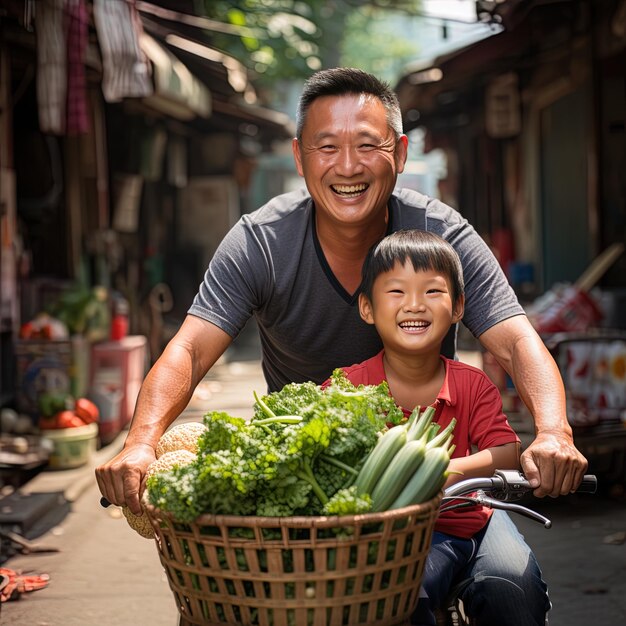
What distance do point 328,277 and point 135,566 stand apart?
138 inches

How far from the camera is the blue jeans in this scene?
2795 mm

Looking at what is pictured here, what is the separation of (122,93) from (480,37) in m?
6.59

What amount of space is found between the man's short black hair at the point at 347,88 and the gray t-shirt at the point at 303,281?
37 cm

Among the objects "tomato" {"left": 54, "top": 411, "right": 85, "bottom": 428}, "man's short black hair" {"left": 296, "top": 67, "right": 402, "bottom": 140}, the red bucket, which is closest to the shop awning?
"tomato" {"left": 54, "top": 411, "right": 85, "bottom": 428}

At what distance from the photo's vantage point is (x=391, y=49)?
52.9 meters

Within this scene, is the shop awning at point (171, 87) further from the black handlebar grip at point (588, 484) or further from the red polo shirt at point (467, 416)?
the black handlebar grip at point (588, 484)

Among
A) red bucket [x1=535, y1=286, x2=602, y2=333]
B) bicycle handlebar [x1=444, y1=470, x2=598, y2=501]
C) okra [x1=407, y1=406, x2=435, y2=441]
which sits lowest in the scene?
red bucket [x1=535, y1=286, x2=602, y2=333]

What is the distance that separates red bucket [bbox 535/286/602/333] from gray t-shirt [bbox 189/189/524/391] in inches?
233

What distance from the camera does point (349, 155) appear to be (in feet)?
11.5

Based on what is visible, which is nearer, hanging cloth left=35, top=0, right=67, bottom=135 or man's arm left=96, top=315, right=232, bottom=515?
man's arm left=96, top=315, right=232, bottom=515

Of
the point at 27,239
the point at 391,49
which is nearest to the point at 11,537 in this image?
the point at 27,239

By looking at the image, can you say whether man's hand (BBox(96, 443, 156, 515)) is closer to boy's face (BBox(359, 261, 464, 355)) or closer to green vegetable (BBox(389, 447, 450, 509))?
green vegetable (BBox(389, 447, 450, 509))

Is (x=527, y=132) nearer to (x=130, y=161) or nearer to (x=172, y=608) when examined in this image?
(x=130, y=161)

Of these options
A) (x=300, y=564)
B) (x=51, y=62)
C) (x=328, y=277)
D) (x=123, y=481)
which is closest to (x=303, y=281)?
(x=328, y=277)
